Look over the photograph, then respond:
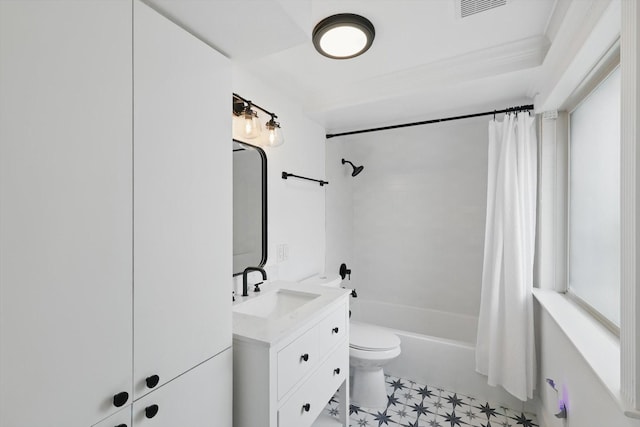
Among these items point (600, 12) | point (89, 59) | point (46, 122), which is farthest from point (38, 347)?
point (600, 12)

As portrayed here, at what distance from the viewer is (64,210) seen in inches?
25.1

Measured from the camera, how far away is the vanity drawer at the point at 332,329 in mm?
1507

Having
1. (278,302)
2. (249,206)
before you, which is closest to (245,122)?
(249,206)

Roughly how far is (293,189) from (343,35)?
112 cm

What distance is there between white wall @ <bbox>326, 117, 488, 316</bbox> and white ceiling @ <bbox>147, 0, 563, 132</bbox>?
0.61 metres

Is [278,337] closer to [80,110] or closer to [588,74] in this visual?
[80,110]

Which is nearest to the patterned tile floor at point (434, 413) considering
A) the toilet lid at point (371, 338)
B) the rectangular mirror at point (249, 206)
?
the toilet lid at point (371, 338)

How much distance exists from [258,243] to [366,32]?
137 cm

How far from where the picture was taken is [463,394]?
2225mm

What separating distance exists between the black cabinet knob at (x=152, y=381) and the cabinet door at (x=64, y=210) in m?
0.06

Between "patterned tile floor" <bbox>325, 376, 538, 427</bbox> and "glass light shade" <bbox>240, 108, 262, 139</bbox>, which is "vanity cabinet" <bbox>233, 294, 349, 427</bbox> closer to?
"patterned tile floor" <bbox>325, 376, 538, 427</bbox>

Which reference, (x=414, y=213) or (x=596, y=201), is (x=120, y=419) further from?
(x=414, y=213)

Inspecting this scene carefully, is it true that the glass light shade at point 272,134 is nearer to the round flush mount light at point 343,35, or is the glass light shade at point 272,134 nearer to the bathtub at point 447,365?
the round flush mount light at point 343,35

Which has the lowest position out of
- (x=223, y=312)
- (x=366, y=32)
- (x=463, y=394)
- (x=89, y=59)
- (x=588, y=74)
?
(x=463, y=394)
